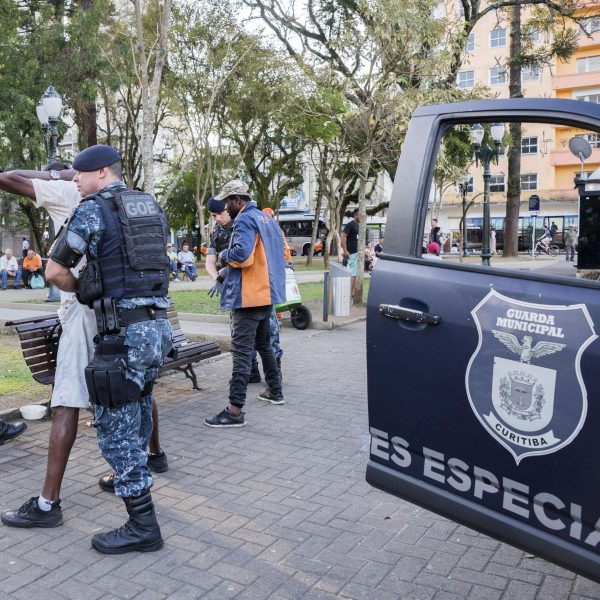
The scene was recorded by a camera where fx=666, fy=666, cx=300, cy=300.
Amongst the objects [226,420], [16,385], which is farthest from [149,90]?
[226,420]

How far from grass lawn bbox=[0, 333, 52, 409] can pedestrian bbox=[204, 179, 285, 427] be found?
184 centimetres

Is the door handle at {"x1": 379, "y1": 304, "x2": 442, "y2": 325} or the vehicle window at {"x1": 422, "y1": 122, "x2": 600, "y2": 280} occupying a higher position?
the vehicle window at {"x1": 422, "y1": 122, "x2": 600, "y2": 280}

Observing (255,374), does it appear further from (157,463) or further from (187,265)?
(187,265)

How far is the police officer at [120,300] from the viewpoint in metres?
3.14

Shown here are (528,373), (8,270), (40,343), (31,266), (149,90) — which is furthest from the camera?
(8,270)

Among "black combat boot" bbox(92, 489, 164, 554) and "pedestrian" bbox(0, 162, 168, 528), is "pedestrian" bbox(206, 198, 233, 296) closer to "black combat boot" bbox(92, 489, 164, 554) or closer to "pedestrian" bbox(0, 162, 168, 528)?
"pedestrian" bbox(0, 162, 168, 528)

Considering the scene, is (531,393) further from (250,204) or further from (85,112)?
(85,112)

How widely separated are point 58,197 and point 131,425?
4.67ft

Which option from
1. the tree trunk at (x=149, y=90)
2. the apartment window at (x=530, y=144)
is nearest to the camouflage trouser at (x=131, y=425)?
the apartment window at (x=530, y=144)

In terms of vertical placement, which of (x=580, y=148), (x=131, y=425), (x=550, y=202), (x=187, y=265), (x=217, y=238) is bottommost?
(x=187, y=265)

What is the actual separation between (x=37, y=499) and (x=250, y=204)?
2859mm

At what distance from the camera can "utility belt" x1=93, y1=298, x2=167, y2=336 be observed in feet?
10.4

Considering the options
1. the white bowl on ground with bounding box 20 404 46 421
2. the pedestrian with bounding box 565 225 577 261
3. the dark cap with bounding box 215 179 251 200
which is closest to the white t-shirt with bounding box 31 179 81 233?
the dark cap with bounding box 215 179 251 200

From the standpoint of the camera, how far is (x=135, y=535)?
10.7ft
